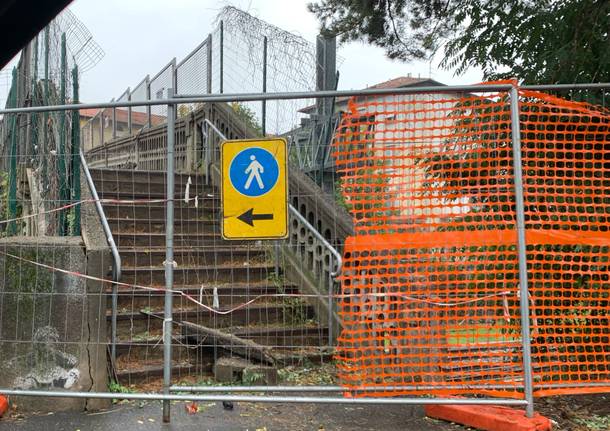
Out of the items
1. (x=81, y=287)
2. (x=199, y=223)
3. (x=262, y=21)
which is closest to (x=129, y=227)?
(x=199, y=223)

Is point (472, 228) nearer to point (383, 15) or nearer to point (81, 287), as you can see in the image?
point (81, 287)

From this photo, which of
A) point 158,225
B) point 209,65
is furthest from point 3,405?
point 209,65

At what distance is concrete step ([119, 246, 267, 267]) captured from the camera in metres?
6.73

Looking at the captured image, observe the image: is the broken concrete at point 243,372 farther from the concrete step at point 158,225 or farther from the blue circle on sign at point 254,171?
the concrete step at point 158,225

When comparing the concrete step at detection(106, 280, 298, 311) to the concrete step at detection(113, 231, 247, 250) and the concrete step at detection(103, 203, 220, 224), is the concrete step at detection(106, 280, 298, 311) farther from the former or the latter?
the concrete step at detection(103, 203, 220, 224)

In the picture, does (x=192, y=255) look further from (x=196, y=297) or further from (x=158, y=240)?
(x=196, y=297)

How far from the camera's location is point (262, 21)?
363 inches

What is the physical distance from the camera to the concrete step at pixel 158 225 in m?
7.21

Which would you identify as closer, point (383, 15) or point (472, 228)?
point (472, 228)

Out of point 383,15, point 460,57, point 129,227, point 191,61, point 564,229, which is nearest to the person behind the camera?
point 564,229

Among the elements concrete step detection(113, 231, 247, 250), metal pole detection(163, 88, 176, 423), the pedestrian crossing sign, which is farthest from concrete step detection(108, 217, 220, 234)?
the pedestrian crossing sign

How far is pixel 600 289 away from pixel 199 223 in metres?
4.80

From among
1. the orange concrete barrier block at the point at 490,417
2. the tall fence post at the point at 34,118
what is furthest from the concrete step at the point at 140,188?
the orange concrete barrier block at the point at 490,417

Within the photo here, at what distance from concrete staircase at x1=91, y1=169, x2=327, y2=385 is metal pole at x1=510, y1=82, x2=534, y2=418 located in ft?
6.40
